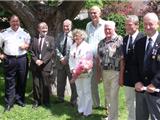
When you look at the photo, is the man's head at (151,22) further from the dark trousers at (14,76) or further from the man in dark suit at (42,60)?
the dark trousers at (14,76)

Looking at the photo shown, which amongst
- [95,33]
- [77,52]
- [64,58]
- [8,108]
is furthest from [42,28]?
[8,108]

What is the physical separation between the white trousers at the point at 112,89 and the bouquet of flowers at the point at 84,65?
36cm

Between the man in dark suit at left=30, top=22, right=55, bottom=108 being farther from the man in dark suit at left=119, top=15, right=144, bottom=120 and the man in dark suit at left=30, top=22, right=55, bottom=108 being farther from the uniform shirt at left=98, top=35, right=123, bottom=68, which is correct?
the man in dark suit at left=119, top=15, right=144, bottom=120

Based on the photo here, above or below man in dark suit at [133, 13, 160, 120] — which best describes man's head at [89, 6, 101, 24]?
above

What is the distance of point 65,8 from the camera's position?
10.0m

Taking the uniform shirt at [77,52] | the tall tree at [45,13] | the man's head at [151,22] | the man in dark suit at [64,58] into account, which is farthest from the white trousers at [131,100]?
the tall tree at [45,13]

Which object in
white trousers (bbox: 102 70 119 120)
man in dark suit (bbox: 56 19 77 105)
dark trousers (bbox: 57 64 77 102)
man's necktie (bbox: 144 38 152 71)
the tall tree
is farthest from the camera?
the tall tree

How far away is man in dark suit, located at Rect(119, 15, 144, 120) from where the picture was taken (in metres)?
7.27

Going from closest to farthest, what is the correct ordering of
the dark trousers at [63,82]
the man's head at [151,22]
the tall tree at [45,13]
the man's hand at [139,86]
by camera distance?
the man's head at [151,22] < the man's hand at [139,86] < the dark trousers at [63,82] < the tall tree at [45,13]

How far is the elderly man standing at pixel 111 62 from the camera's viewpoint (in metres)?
7.77

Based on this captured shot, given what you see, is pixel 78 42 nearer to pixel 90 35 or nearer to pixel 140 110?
pixel 90 35

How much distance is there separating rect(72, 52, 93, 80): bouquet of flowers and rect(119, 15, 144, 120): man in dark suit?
2.89 feet

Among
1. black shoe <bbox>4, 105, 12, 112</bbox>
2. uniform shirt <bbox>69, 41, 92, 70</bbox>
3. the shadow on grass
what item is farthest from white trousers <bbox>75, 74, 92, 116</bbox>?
black shoe <bbox>4, 105, 12, 112</bbox>

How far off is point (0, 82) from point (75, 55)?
3.77m
